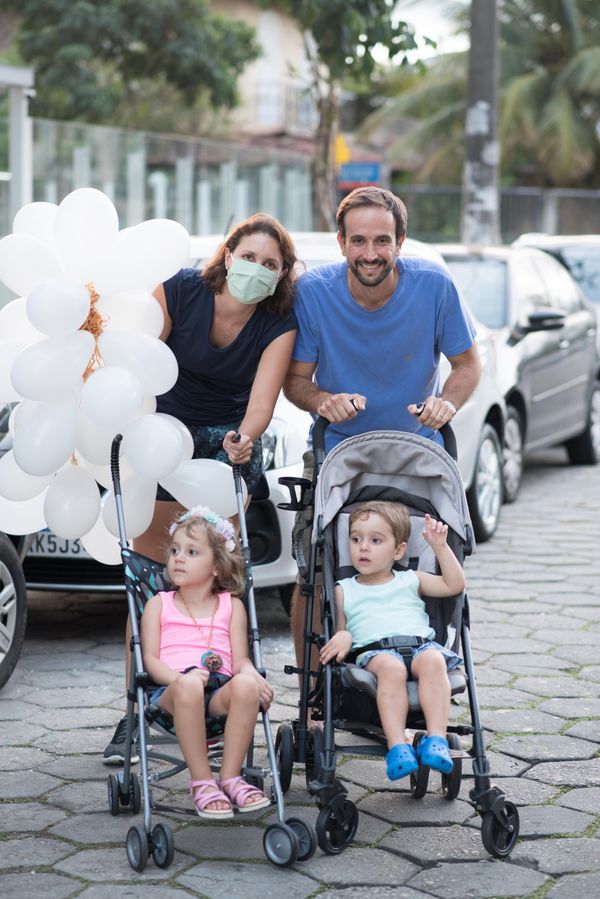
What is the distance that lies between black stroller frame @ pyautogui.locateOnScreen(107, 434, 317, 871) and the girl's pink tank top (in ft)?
0.27

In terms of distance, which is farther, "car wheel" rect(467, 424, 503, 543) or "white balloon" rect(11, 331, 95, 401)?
"car wheel" rect(467, 424, 503, 543)

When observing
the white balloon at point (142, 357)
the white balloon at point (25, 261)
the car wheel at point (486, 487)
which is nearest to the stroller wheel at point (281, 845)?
the white balloon at point (142, 357)

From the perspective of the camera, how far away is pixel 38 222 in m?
4.49

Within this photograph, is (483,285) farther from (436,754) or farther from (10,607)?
(436,754)

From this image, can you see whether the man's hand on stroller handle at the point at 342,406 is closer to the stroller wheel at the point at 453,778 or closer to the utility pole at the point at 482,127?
the stroller wheel at the point at 453,778

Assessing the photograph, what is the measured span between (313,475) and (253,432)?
27 centimetres

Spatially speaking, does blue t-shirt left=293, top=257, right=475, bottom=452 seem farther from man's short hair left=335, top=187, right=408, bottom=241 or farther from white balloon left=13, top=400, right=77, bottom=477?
white balloon left=13, top=400, right=77, bottom=477

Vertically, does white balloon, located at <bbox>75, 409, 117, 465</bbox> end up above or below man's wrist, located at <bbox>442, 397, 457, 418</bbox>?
below

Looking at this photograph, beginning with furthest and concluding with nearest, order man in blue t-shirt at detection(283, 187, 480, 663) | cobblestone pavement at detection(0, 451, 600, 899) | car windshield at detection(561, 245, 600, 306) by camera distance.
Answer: car windshield at detection(561, 245, 600, 306)
man in blue t-shirt at detection(283, 187, 480, 663)
cobblestone pavement at detection(0, 451, 600, 899)

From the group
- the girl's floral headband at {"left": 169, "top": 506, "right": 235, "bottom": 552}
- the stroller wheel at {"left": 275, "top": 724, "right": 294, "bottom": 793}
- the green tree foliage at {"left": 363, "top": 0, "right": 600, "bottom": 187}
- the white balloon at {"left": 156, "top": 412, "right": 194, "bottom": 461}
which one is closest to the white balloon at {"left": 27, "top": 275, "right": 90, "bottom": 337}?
the white balloon at {"left": 156, "top": 412, "right": 194, "bottom": 461}

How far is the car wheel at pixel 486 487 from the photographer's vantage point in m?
8.70

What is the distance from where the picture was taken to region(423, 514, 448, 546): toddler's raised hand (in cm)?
442

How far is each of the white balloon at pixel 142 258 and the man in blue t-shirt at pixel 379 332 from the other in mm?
491

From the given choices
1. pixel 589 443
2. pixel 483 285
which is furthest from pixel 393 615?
pixel 589 443
